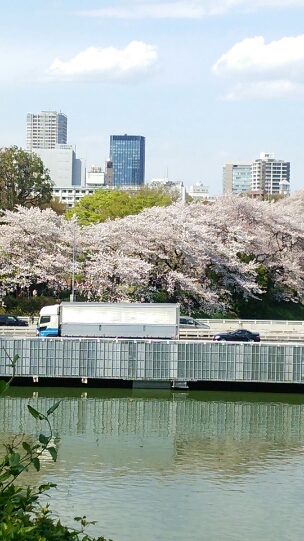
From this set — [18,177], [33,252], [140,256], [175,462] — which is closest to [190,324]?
[140,256]

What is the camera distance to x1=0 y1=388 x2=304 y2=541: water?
18.7m

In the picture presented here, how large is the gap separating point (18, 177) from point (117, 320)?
29.4 metres

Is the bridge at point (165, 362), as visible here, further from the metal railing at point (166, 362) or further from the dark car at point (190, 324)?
the dark car at point (190, 324)

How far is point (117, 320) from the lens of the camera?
43688 mm

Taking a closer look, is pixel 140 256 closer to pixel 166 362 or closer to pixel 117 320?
pixel 117 320

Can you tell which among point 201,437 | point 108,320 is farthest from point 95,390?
point 201,437

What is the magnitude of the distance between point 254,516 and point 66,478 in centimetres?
550

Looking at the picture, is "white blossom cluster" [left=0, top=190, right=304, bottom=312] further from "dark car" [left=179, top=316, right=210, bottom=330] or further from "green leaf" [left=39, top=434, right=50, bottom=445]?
"green leaf" [left=39, top=434, right=50, bottom=445]

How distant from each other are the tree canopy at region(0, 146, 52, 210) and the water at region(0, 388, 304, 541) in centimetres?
3465

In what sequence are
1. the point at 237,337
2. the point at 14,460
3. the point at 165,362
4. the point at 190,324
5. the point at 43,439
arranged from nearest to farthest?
the point at 43,439 < the point at 14,460 < the point at 165,362 < the point at 237,337 < the point at 190,324

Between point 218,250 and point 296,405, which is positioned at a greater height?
point 218,250

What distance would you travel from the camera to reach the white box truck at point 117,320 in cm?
4306

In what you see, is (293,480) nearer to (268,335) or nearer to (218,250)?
(268,335)

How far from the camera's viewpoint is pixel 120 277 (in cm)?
5641
